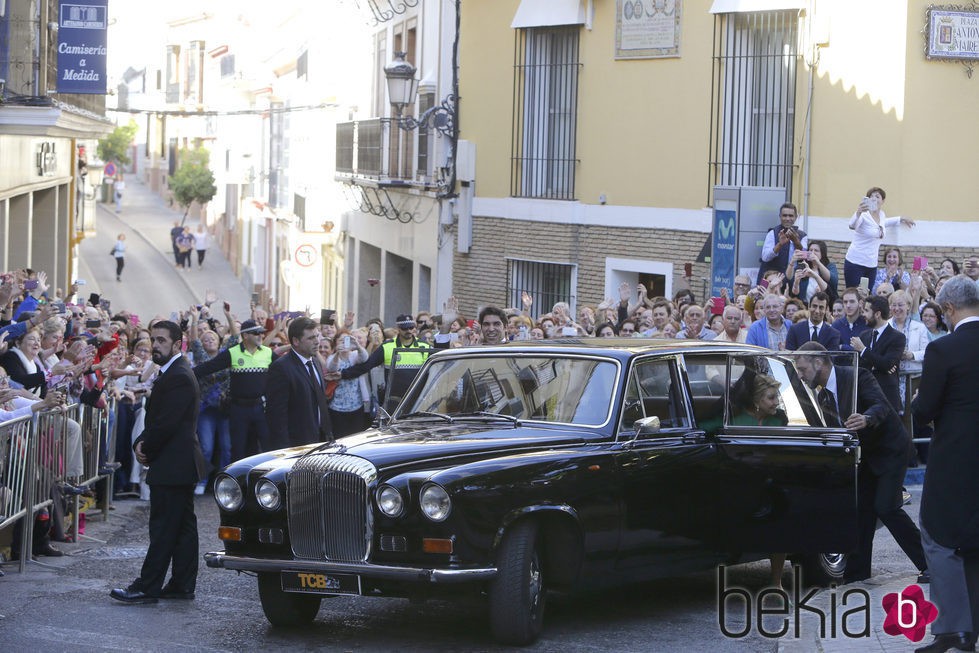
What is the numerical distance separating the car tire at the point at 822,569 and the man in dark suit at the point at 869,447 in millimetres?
79

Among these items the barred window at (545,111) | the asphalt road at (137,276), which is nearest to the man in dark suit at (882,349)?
the barred window at (545,111)

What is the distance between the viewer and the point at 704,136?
21438 millimetres

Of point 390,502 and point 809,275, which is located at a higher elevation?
point 809,275

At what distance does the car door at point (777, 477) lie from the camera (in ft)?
31.8

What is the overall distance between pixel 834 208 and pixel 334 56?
73.4 ft

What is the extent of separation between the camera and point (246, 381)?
15.0 meters

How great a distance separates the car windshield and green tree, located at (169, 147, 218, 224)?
61.9m

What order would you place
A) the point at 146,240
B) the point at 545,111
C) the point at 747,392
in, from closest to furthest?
the point at 747,392 → the point at 545,111 → the point at 146,240

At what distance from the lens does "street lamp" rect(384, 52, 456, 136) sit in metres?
24.9

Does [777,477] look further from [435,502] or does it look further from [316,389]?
[316,389]

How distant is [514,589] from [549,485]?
639mm

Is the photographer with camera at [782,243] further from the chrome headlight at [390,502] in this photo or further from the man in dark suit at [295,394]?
the chrome headlight at [390,502]

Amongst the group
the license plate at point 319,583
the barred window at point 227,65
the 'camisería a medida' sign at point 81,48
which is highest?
the barred window at point 227,65

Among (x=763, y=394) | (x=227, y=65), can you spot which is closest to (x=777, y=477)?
(x=763, y=394)
